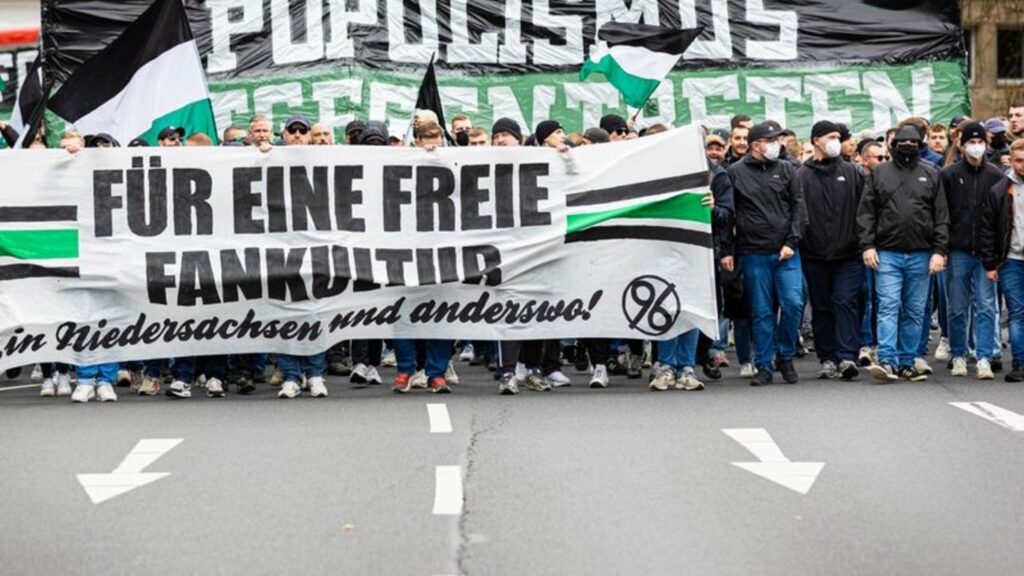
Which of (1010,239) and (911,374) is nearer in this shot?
(911,374)

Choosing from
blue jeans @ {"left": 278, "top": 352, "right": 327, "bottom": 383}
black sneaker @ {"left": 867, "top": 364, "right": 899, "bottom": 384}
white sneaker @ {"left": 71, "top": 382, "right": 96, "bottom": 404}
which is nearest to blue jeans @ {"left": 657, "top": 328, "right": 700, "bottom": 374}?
black sneaker @ {"left": 867, "top": 364, "right": 899, "bottom": 384}

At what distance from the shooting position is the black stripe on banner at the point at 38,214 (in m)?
13.7

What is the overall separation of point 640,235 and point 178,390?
139 inches

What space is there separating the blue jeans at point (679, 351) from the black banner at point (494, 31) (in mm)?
7936

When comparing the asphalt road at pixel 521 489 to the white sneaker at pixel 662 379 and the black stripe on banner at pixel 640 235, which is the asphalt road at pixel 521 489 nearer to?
the white sneaker at pixel 662 379

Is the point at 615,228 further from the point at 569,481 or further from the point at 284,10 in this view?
the point at 284,10

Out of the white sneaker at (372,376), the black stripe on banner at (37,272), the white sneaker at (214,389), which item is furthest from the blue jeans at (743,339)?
the black stripe on banner at (37,272)

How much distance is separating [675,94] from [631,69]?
4.56m

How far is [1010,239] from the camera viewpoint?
47.8ft

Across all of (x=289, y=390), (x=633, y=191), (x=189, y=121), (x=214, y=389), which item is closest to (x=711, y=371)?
(x=633, y=191)

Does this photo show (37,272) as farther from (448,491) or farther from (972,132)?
(972,132)

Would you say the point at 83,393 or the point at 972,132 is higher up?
the point at 972,132

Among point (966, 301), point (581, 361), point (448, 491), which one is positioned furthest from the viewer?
point (581, 361)

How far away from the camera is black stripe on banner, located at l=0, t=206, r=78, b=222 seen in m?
13.7
